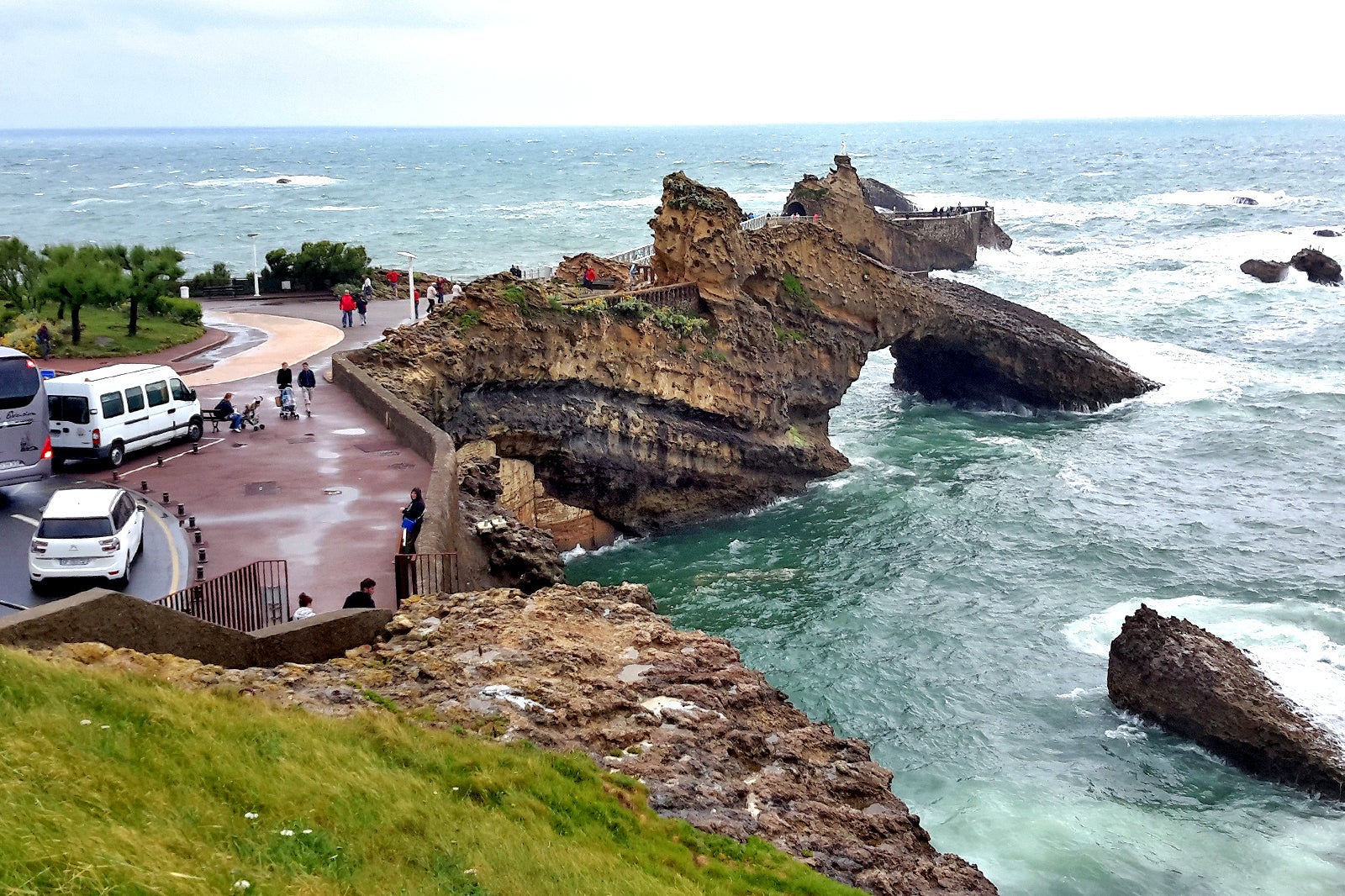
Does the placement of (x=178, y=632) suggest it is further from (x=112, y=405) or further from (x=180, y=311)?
(x=180, y=311)

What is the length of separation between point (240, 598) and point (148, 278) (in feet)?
73.6

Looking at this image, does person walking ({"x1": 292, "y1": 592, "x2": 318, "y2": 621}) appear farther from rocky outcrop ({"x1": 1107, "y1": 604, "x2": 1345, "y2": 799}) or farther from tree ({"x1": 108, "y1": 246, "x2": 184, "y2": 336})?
tree ({"x1": 108, "y1": 246, "x2": 184, "y2": 336})

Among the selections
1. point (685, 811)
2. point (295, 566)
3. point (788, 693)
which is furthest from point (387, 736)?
point (788, 693)

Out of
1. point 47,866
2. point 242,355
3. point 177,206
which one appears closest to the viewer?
point 47,866

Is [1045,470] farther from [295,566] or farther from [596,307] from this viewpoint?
[295,566]

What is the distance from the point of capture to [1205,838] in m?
19.9

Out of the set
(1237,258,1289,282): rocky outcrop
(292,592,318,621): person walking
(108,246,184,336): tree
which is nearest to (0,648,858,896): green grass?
(292,592,318,621): person walking

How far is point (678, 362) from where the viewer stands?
34.5m

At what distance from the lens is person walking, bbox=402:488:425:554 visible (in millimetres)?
18516

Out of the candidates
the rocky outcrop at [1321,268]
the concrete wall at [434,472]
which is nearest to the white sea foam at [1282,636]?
the concrete wall at [434,472]

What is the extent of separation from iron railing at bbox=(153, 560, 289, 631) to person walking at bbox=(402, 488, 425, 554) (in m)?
1.84

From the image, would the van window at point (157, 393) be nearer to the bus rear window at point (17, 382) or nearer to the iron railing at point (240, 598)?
the bus rear window at point (17, 382)

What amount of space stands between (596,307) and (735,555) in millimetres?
7534

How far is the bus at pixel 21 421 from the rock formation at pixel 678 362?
9.81 m
